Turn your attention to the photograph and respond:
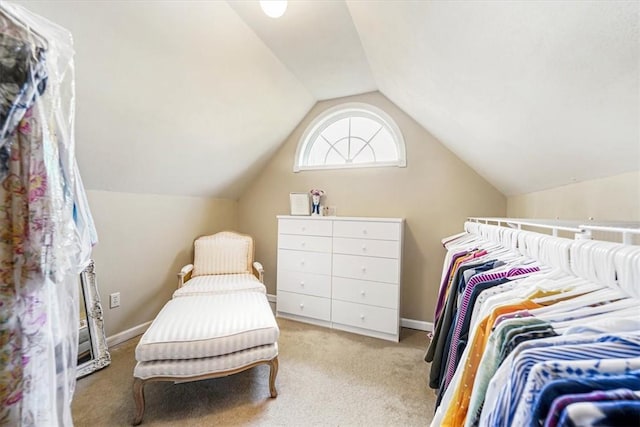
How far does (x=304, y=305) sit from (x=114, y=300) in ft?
5.50

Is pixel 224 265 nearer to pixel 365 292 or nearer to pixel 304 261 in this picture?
pixel 304 261

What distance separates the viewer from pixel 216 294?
2.24 metres

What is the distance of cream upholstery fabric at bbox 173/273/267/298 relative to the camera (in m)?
2.27

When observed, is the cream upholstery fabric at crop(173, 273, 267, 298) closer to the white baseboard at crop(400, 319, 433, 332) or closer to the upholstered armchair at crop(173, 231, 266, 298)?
the upholstered armchair at crop(173, 231, 266, 298)

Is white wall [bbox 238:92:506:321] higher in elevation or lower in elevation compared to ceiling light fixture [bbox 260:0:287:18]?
lower

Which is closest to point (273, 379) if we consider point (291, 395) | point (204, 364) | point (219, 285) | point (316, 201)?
point (291, 395)

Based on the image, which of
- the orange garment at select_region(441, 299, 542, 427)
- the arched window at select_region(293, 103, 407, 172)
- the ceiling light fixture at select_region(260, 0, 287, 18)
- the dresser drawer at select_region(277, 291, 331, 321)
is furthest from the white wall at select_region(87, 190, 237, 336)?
the orange garment at select_region(441, 299, 542, 427)

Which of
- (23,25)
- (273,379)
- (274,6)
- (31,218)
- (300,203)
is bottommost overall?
(273,379)

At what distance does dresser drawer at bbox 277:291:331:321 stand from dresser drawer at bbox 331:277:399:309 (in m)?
0.16

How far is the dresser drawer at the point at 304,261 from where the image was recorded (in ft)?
8.77

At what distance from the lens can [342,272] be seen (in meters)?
2.60

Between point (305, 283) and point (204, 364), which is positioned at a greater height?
point (305, 283)

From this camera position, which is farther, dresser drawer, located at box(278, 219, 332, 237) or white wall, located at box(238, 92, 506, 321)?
dresser drawer, located at box(278, 219, 332, 237)

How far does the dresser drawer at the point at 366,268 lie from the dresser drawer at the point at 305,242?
0.52 ft
